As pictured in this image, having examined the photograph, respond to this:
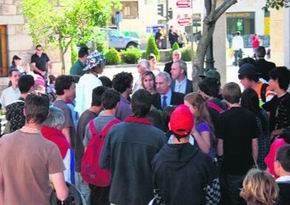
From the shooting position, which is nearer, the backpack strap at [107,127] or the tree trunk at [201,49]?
the backpack strap at [107,127]

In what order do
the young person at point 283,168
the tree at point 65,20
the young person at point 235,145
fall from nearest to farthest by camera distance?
1. the young person at point 283,168
2. the young person at point 235,145
3. the tree at point 65,20

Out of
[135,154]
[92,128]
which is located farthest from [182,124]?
[92,128]

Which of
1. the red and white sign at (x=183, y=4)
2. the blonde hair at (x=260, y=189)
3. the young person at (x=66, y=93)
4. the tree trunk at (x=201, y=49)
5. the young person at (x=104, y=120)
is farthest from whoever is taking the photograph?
the red and white sign at (x=183, y=4)

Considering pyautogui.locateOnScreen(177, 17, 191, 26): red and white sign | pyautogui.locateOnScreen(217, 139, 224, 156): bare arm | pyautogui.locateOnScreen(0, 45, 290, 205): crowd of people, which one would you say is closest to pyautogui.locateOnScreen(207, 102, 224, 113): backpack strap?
pyautogui.locateOnScreen(0, 45, 290, 205): crowd of people

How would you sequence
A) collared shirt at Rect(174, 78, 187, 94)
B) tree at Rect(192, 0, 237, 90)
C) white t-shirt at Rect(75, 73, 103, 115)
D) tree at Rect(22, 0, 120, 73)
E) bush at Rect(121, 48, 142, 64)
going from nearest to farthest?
white t-shirt at Rect(75, 73, 103, 115)
tree at Rect(192, 0, 237, 90)
collared shirt at Rect(174, 78, 187, 94)
tree at Rect(22, 0, 120, 73)
bush at Rect(121, 48, 142, 64)

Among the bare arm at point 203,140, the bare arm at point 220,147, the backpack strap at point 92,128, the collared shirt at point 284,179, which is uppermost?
the backpack strap at point 92,128

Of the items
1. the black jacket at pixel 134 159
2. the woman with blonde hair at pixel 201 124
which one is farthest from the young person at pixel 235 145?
the black jacket at pixel 134 159

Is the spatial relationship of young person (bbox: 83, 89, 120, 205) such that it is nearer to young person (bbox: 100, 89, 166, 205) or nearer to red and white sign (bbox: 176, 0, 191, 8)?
young person (bbox: 100, 89, 166, 205)

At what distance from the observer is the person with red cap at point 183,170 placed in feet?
18.1

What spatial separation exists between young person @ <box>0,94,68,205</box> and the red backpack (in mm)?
1582

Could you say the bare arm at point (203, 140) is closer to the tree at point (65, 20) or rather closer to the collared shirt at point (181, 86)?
the collared shirt at point (181, 86)

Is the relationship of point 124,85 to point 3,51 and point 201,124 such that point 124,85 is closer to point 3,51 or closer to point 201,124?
A: point 201,124

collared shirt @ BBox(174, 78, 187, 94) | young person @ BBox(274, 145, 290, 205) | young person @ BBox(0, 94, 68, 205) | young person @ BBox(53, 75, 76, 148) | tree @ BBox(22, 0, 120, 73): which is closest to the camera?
young person @ BBox(274, 145, 290, 205)

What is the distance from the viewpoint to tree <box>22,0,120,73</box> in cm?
2286
